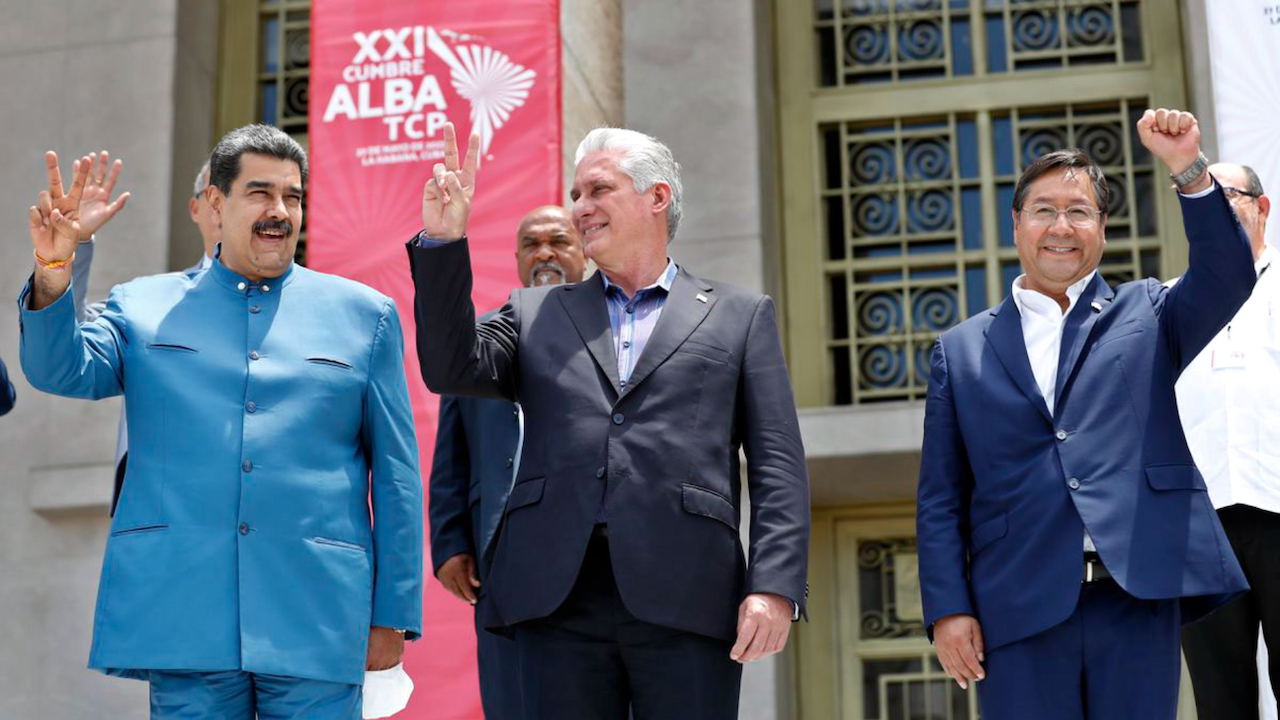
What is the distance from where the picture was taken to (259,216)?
381 cm

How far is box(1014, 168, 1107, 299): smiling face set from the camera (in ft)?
12.3

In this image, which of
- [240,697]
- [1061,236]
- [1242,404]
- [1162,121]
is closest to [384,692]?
[240,697]

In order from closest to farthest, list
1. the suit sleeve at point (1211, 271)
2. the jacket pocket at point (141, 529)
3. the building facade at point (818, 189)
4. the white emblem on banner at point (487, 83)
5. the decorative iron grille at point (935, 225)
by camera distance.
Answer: the suit sleeve at point (1211, 271) < the jacket pocket at point (141, 529) < the white emblem on banner at point (487, 83) < the building facade at point (818, 189) < the decorative iron grille at point (935, 225)

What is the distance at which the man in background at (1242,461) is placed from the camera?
427cm

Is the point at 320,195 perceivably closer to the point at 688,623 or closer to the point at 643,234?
the point at 643,234

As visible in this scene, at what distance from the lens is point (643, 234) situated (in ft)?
11.6

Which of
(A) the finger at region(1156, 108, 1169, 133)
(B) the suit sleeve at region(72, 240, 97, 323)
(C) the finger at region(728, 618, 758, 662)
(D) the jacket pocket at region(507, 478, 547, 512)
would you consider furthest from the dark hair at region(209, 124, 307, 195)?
(A) the finger at region(1156, 108, 1169, 133)

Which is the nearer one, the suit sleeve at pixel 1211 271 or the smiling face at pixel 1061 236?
the suit sleeve at pixel 1211 271

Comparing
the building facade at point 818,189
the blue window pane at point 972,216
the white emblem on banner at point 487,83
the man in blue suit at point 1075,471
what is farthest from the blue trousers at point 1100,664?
the blue window pane at point 972,216

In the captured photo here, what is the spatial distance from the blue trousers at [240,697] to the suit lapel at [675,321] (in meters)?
0.96

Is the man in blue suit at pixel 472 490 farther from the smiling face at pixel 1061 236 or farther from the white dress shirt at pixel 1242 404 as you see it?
the white dress shirt at pixel 1242 404

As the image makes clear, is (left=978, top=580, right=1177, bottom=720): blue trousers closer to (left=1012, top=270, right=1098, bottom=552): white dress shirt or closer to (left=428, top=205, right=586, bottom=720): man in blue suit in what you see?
(left=1012, top=270, right=1098, bottom=552): white dress shirt

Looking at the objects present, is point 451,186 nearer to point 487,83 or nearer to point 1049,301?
point 1049,301

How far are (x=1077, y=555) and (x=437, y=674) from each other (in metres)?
2.90
